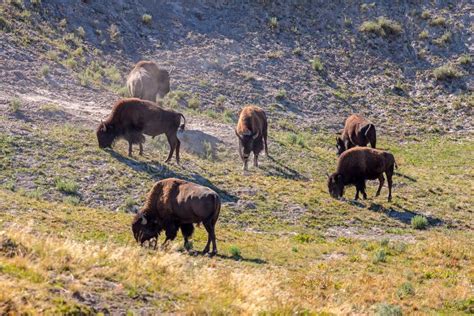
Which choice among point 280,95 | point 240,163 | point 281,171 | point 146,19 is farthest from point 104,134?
point 146,19

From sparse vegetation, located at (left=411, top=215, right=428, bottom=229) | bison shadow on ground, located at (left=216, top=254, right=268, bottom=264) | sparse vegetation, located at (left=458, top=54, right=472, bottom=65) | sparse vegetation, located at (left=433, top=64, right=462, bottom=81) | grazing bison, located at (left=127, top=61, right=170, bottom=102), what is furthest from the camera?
sparse vegetation, located at (left=458, top=54, right=472, bottom=65)

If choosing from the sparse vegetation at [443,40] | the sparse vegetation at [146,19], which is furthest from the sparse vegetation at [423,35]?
the sparse vegetation at [146,19]

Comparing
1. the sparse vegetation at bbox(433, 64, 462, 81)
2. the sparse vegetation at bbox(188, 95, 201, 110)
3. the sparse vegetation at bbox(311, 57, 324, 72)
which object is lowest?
the sparse vegetation at bbox(188, 95, 201, 110)

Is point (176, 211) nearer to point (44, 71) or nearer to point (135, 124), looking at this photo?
point (135, 124)

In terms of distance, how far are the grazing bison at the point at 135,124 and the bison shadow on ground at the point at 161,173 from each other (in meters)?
0.60

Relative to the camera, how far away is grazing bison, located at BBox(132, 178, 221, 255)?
14344 millimetres

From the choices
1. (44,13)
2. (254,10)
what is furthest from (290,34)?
(44,13)

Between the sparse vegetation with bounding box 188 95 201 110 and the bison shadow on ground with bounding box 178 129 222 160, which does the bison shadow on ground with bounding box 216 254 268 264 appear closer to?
the bison shadow on ground with bounding box 178 129 222 160

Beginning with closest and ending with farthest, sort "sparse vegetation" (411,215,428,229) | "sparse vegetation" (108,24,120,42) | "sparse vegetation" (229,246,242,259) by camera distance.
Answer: "sparse vegetation" (229,246,242,259) < "sparse vegetation" (411,215,428,229) < "sparse vegetation" (108,24,120,42)

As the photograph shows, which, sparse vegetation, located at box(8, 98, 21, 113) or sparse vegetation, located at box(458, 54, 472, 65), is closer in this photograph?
sparse vegetation, located at box(8, 98, 21, 113)

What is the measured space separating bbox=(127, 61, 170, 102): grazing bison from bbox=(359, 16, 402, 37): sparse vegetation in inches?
699

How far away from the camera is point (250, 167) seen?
79.5 feet

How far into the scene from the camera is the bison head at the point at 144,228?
14602 mm

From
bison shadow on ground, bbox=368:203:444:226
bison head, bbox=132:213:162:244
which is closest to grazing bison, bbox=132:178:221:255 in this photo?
bison head, bbox=132:213:162:244
